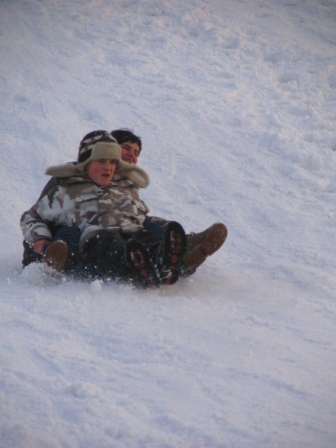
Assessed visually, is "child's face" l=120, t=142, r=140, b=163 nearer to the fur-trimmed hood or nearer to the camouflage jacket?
the fur-trimmed hood

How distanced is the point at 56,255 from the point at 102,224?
54 centimetres

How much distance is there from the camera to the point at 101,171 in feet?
16.9

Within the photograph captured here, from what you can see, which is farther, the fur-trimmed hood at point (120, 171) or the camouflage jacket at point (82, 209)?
the fur-trimmed hood at point (120, 171)

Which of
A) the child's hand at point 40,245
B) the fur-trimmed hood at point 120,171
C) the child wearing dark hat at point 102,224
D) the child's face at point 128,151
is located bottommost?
the child's hand at point 40,245

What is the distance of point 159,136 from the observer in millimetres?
7938

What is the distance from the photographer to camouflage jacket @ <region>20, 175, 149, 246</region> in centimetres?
499

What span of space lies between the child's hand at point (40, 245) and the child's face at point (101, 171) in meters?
0.61

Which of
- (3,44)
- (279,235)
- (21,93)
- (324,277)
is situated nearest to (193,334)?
(324,277)

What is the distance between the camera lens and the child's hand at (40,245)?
4.74 metres

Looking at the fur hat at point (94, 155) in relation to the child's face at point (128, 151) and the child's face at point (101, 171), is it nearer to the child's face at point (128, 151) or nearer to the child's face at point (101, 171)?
the child's face at point (101, 171)

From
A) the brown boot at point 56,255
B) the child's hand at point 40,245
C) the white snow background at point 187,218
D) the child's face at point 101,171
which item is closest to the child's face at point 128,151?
the child's face at point 101,171

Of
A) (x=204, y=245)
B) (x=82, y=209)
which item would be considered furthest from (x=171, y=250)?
(x=82, y=209)

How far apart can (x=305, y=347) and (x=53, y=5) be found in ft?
26.2

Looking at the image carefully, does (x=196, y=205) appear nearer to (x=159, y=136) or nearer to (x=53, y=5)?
(x=159, y=136)
